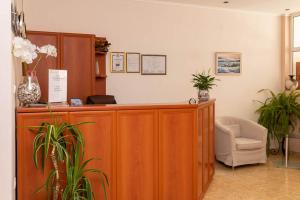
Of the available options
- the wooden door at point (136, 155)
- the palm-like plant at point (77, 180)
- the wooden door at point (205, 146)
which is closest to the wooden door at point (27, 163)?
the palm-like plant at point (77, 180)

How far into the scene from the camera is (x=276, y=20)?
638 cm

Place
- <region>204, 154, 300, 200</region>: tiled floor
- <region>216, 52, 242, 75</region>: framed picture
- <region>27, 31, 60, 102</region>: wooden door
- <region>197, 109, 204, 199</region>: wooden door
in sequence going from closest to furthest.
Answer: <region>197, 109, 204, 199</region>: wooden door
<region>204, 154, 300, 200</region>: tiled floor
<region>27, 31, 60, 102</region>: wooden door
<region>216, 52, 242, 75</region>: framed picture

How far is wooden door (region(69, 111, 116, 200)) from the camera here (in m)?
2.67

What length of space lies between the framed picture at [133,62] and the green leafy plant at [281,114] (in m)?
2.71

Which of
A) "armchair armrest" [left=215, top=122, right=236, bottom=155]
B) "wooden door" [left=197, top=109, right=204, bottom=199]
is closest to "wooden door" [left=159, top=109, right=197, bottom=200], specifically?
"wooden door" [left=197, top=109, right=204, bottom=199]

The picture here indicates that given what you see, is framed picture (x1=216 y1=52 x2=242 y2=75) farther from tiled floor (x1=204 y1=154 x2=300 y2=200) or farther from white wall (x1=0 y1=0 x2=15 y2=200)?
white wall (x1=0 y1=0 x2=15 y2=200)

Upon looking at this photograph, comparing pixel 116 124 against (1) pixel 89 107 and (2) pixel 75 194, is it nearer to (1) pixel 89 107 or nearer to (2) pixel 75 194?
(1) pixel 89 107

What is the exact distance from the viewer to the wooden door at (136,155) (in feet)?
9.25

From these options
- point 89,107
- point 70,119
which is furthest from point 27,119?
point 89,107

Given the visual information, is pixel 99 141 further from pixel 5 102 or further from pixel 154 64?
pixel 154 64

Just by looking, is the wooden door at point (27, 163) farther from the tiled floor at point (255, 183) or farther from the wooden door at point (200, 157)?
the tiled floor at point (255, 183)

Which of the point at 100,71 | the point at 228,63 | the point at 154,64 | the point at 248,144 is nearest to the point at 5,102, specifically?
the point at 100,71

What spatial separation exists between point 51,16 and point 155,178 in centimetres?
333

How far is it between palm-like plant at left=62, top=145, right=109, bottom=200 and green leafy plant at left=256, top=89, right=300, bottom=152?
166 inches
